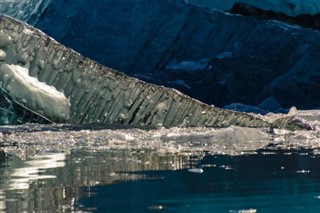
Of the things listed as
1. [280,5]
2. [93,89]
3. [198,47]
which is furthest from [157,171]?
[280,5]

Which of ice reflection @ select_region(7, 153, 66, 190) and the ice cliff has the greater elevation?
the ice cliff

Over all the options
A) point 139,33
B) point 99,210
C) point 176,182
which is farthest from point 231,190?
point 139,33

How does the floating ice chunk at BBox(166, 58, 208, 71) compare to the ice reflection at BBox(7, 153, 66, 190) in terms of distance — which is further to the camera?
the floating ice chunk at BBox(166, 58, 208, 71)

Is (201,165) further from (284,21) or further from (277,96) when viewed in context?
(284,21)

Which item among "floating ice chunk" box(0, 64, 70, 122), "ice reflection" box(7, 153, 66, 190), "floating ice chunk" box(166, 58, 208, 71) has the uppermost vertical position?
"floating ice chunk" box(166, 58, 208, 71)

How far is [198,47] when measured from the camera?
1902cm

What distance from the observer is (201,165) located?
7.60 m

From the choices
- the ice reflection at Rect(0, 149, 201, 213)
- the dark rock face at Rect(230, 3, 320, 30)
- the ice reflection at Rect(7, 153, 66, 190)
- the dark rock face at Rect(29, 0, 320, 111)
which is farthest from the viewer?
the dark rock face at Rect(230, 3, 320, 30)

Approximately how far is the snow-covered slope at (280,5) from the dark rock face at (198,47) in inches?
8.3

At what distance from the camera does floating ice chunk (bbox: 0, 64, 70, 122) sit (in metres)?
12.0

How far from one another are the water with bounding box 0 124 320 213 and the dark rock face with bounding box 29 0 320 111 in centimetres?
745

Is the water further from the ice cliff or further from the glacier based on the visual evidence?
the ice cliff

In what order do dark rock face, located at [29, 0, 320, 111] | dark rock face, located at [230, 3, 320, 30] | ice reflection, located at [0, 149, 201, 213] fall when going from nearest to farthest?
1. ice reflection, located at [0, 149, 201, 213]
2. dark rock face, located at [29, 0, 320, 111]
3. dark rock face, located at [230, 3, 320, 30]

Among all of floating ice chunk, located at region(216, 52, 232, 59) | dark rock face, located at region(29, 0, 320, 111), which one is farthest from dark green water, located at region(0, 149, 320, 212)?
floating ice chunk, located at region(216, 52, 232, 59)
